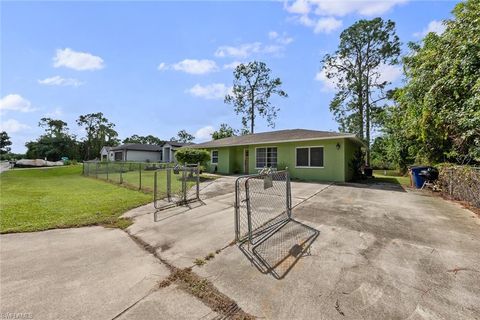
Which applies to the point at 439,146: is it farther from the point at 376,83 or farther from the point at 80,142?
the point at 80,142

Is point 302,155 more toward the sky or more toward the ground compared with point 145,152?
more toward the ground

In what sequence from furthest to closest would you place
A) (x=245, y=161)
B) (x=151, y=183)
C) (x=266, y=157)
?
1. (x=245, y=161)
2. (x=266, y=157)
3. (x=151, y=183)

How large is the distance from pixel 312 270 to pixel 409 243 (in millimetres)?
2148

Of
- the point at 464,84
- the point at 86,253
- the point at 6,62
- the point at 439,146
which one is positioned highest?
the point at 6,62

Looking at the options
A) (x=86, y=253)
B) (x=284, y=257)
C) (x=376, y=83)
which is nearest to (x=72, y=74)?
(x=86, y=253)

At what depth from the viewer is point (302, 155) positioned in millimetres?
13492

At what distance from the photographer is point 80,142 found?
53875mm

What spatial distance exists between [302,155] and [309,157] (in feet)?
1.59

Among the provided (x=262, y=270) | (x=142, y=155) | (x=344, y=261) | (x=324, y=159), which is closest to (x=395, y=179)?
(x=324, y=159)

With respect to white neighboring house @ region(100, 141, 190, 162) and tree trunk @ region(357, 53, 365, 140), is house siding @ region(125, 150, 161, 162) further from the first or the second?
tree trunk @ region(357, 53, 365, 140)

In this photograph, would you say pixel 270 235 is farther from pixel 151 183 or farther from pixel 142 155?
pixel 142 155

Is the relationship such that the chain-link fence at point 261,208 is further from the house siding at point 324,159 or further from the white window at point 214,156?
the white window at point 214,156

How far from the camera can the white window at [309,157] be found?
12.8 m

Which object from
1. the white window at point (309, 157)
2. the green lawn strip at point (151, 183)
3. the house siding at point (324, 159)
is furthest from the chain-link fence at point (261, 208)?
the white window at point (309, 157)
